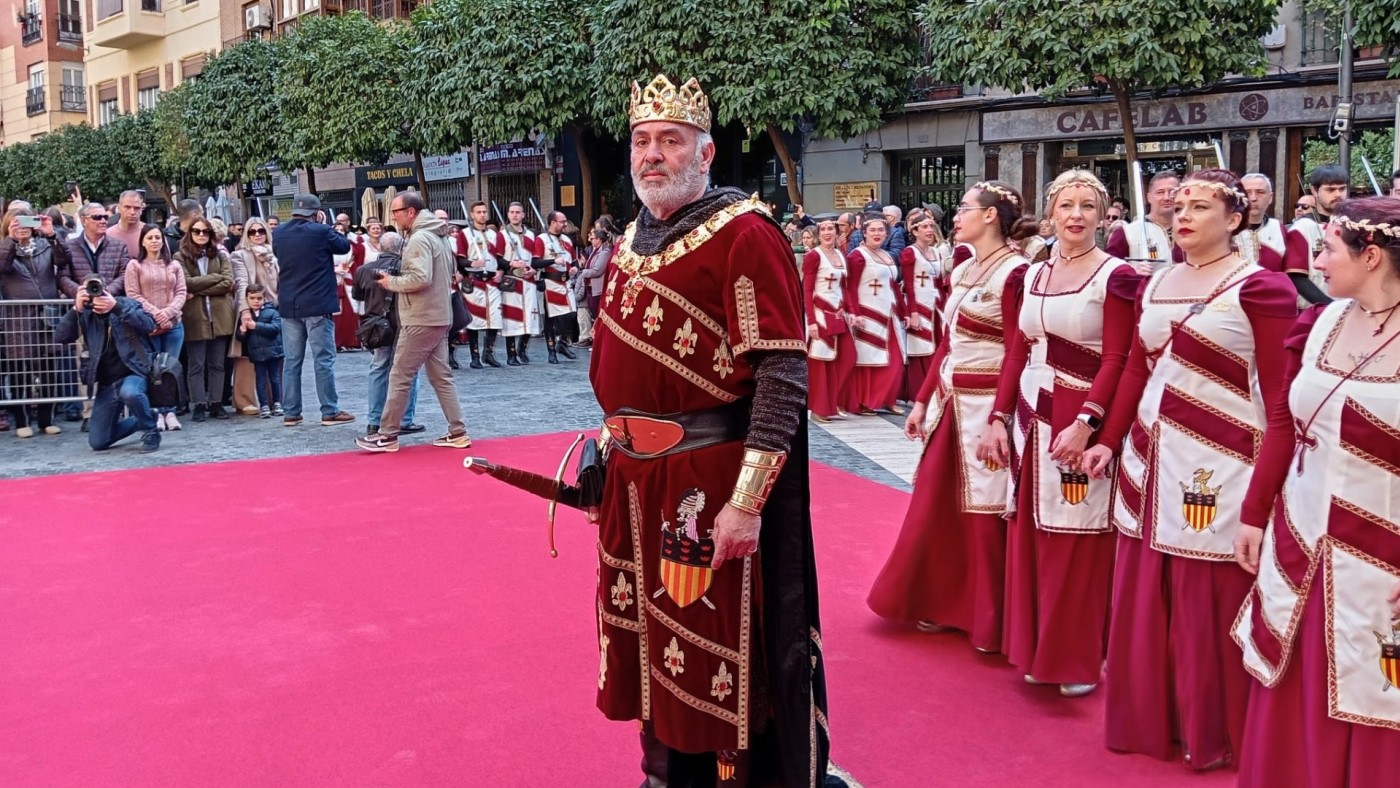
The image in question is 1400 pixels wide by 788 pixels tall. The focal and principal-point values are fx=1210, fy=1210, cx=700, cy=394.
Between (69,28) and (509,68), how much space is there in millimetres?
32279

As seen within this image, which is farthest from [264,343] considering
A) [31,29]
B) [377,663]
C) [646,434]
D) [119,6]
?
[31,29]

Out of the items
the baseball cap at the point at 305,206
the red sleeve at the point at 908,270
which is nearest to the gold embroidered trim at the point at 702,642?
the baseball cap at the point at 305,206

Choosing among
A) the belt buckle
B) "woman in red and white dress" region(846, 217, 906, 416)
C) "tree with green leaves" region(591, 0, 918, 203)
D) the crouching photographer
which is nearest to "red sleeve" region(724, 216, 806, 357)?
the belt buckle

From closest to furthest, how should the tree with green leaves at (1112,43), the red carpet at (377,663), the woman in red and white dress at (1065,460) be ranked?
→ 1. the red carpet at (377,663)
2. the woman in red and white dress at (1065,460)
3. the tree with green leaves at (1112,43)

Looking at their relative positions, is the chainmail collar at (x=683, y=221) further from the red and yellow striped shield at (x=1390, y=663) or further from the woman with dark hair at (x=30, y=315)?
the woman with dark hair at (x=30, y=315)

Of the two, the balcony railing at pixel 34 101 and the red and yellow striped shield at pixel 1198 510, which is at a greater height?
the balcony railing at pixel 34 101

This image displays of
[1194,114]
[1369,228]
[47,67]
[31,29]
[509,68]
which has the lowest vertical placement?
[1369,228]

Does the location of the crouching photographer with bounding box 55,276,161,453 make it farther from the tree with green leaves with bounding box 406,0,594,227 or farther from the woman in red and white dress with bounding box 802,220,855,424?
the tree with green leaves with bounding box 406,0,594,227

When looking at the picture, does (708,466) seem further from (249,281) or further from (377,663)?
(249,281)

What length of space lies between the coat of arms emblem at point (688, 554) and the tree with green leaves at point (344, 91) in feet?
73.5

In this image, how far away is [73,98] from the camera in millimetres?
44969

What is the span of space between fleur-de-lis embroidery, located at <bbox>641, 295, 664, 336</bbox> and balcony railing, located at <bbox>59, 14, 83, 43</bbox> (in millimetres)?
49675

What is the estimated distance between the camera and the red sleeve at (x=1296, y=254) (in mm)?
6035

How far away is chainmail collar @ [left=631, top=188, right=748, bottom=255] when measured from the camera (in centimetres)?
303
